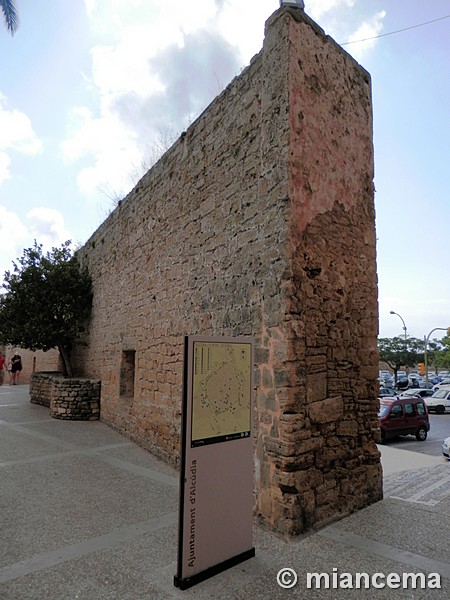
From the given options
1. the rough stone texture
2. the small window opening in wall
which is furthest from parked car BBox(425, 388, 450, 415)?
the rough stone texture

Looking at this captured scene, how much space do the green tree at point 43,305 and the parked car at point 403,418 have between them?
9.60 meters

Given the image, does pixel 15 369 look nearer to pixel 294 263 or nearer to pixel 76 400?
pixel 76 400

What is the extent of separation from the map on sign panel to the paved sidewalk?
3.26 feet

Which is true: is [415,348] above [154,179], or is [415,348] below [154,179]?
below

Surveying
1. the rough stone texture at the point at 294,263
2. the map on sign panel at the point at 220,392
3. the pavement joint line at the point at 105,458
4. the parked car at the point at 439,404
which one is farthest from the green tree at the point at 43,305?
the parked car at the point at 439,404

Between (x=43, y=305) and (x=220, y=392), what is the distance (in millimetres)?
9882

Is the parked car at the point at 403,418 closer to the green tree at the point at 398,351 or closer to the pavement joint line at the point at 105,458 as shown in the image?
the pavement joint line at the point at 105,458

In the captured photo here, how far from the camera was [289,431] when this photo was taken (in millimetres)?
3709

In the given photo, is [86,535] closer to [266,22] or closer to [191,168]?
[191,168]

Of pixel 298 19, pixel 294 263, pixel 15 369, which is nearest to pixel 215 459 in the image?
pixel 294 263

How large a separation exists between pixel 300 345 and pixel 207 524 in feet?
5.71

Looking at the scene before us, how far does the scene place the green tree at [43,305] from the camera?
1139 centimetres

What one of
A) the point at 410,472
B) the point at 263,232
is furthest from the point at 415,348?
the point at 263,232

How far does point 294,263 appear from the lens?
3953 millimetres
